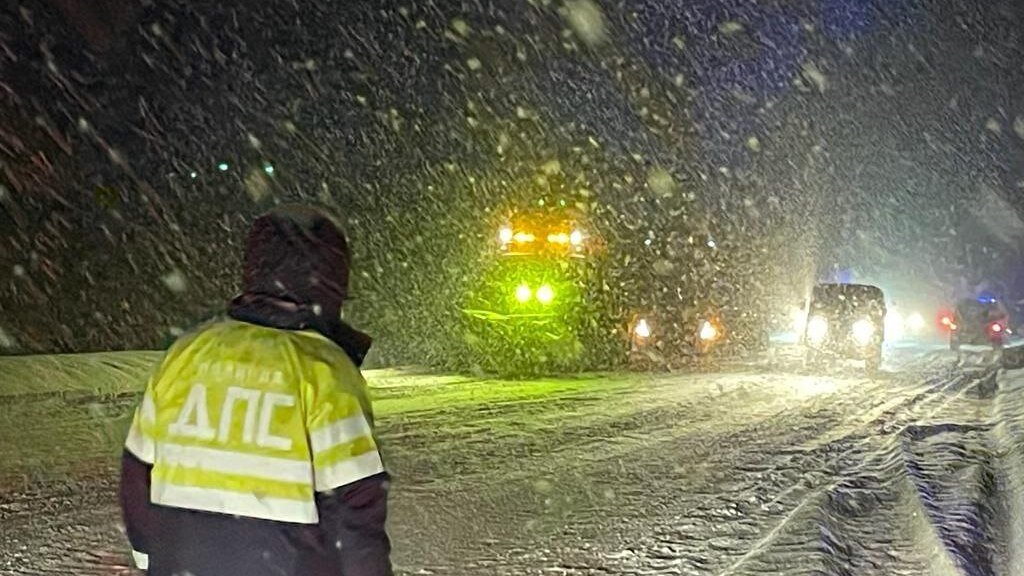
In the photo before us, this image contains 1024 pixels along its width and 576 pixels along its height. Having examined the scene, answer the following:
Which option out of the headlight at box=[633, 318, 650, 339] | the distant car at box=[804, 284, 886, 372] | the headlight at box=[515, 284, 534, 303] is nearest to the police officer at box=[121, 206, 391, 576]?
the headlight at box=[515, 284, 534, 303]

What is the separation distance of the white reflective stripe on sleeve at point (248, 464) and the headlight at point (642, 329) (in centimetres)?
2127

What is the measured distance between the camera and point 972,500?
8156mm

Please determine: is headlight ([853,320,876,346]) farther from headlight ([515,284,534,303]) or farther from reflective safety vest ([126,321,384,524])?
reflective safety vest ([126,321,384,524])

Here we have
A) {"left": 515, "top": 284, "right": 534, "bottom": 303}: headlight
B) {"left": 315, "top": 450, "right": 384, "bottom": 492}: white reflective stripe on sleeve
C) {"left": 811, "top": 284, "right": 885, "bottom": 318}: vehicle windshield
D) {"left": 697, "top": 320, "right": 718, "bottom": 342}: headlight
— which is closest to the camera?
{"left": 315, "top": 450, "right": 384, "bottom": 492}: white reflective stripe on sleeve

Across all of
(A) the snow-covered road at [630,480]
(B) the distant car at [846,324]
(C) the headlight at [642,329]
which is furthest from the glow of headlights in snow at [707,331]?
(A) the snow-covered road at [630,480]

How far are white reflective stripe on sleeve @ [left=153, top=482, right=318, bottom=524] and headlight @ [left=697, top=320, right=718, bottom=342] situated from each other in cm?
2381

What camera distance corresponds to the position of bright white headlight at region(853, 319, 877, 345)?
24.3m

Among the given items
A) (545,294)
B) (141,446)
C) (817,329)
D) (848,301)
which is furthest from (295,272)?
(848,301)

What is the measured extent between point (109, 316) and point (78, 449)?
13.3m

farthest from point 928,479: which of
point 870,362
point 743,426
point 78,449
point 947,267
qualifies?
point 947,267

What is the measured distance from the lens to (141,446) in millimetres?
2590

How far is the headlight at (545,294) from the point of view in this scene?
2108 cm

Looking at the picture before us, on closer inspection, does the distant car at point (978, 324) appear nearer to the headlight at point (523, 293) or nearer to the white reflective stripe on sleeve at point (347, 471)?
the headlight at point (523, 293)

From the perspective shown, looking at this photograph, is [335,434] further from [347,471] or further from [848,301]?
[848,301]
